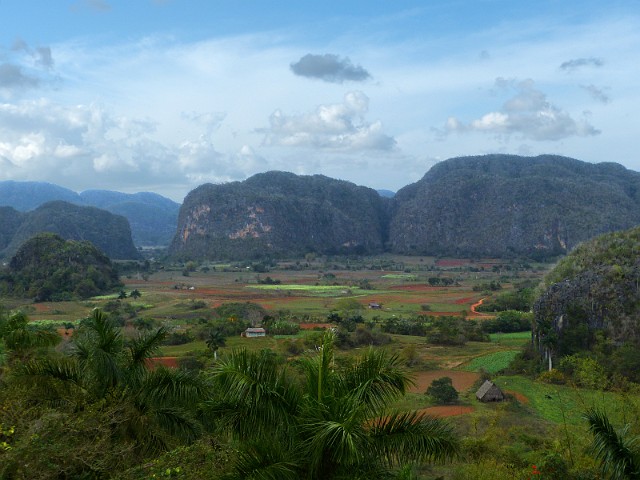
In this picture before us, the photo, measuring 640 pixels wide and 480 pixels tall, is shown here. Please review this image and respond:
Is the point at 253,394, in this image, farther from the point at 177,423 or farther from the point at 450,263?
the point at 450,263

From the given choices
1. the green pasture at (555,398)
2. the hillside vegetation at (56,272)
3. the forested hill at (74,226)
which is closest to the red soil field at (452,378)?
the green pasture at (555,398)

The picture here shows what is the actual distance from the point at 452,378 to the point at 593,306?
32.3ft

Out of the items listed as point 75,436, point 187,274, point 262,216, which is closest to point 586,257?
point 75,436

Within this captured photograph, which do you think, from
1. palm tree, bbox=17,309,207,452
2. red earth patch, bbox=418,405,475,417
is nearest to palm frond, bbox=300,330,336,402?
palm tree, bbox=17,309,207,452

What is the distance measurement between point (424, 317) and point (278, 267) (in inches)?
2562

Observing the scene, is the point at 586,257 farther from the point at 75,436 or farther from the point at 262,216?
the point at 262,216

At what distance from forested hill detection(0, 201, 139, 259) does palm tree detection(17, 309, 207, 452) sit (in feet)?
497

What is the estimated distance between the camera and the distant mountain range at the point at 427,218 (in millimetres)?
140075

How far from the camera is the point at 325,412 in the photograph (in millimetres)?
5828

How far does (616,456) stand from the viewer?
268 inches

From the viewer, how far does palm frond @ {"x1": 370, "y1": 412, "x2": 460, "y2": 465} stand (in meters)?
6.27

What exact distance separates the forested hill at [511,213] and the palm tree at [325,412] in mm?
129225

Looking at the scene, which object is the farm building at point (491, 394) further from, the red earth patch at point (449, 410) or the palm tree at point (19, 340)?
the palm tree at point (19, 340)

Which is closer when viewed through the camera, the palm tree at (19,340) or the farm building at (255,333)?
the palm tree at (19,340)
